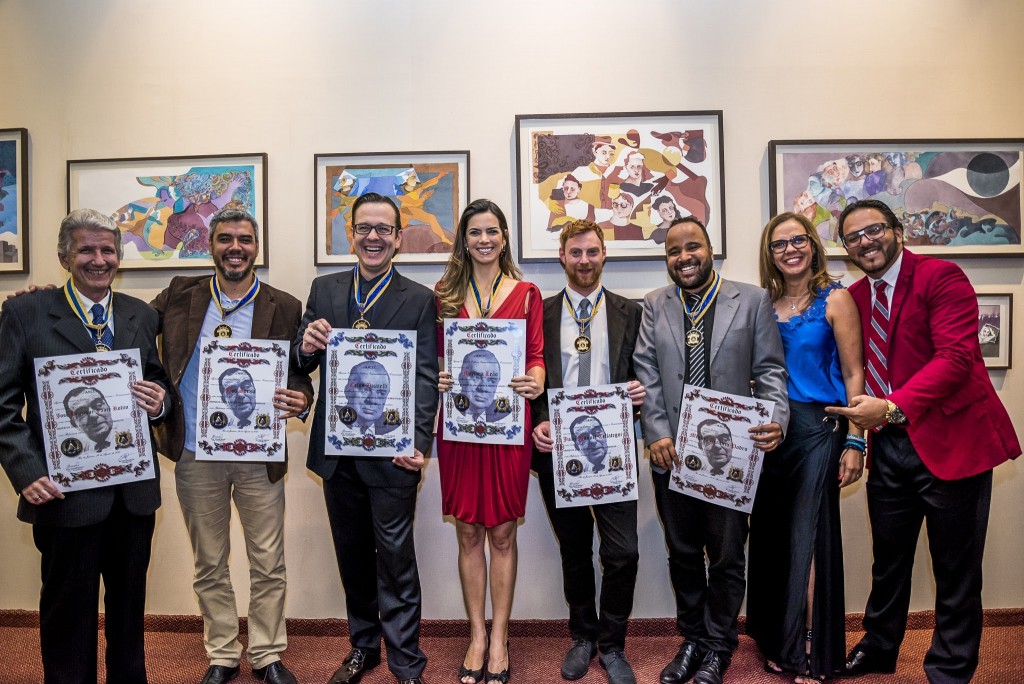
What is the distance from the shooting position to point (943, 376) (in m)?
2.67

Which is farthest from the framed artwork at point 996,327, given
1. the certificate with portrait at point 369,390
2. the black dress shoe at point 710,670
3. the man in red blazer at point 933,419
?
the certificate with portrait at point 369,390

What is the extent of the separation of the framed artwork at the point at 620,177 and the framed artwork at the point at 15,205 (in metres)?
2.97

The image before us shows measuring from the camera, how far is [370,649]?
9.98 ft

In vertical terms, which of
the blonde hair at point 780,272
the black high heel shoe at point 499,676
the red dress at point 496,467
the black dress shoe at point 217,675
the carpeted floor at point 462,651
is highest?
the blonde hair at point 780,272

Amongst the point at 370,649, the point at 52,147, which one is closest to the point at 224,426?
the point at 370,649

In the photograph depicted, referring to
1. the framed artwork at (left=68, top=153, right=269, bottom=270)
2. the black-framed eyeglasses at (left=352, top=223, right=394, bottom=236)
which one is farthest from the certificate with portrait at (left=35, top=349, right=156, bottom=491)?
the framed artwork at (left=68, top=153, right=269, bottom=270)

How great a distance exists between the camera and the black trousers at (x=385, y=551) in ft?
9.16

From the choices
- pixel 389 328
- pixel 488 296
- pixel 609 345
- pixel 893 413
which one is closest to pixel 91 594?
pixel 389 328

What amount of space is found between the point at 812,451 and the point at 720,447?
0.47 m

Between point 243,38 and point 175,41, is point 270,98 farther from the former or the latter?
point 175,41

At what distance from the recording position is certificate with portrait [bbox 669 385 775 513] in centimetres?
273

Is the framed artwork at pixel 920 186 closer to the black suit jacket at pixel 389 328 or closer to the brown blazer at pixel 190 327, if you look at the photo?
Result: the black suit jacket at pixel 389 328

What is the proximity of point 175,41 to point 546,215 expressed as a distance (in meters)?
2.47

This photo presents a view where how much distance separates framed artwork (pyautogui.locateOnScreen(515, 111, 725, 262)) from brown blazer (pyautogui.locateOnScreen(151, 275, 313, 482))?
55.3 inches
